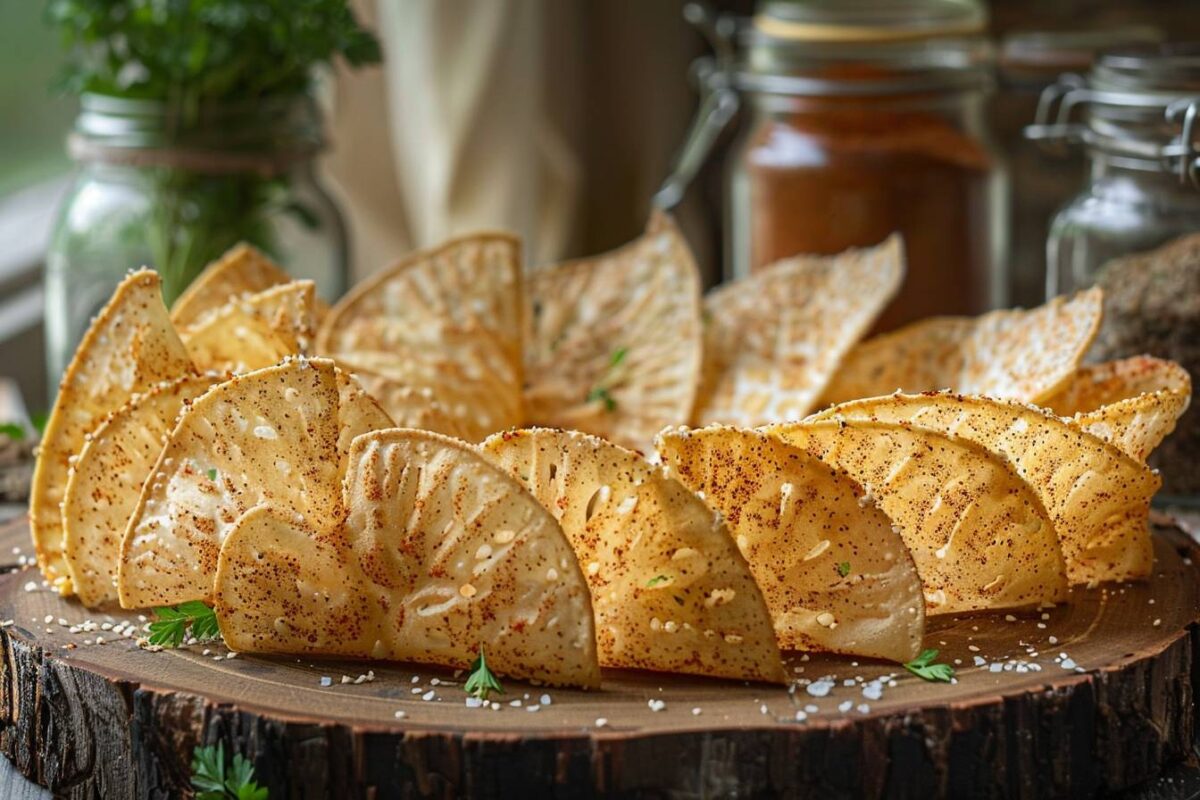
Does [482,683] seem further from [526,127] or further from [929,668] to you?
[526,127]

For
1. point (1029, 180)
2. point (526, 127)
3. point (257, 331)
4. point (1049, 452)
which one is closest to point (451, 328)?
point (257, 331)

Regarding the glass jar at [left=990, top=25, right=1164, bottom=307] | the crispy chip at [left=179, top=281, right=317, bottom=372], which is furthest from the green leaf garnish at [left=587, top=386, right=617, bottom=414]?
the glass jar at [left=990, top=25, right=1164, bottom=307]

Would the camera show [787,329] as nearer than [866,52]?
Yes

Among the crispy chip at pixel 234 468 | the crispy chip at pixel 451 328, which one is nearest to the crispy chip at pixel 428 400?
the crispy chip at pixel 451 328

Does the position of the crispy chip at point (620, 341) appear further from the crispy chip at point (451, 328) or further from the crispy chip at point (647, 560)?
the crispy chip at point (647, 560)

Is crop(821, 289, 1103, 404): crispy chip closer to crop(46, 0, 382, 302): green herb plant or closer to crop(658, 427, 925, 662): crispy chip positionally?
crop(658, 427, 925, 662): crispy chip

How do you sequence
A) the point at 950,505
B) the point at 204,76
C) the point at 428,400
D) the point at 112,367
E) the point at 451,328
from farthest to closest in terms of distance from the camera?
the point at 204,76 < the point at 451,328 < the point at 428,400 < the point at 112,367 < the point at 950,505
